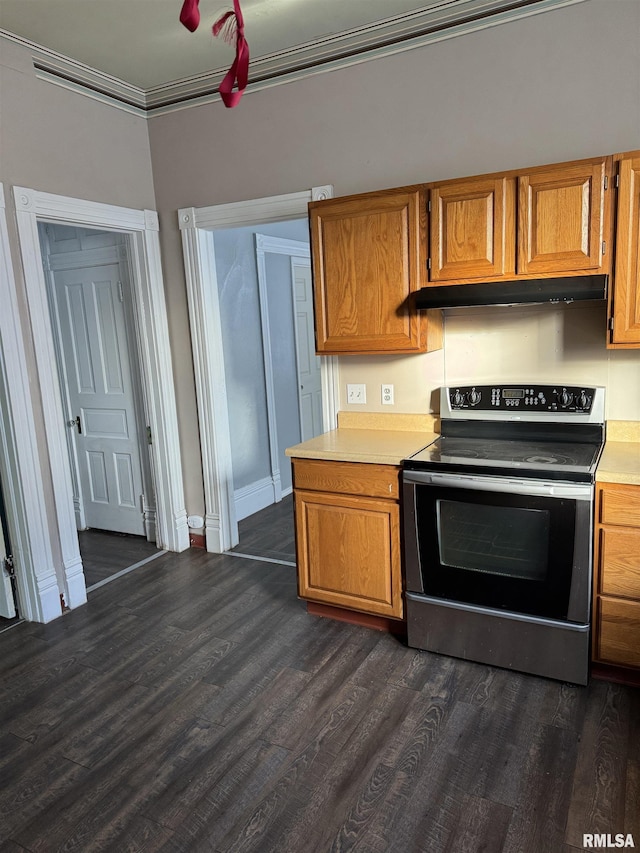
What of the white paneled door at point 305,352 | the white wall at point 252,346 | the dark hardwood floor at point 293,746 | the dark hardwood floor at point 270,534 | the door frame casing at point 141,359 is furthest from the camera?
the white paneled door at point 305,352

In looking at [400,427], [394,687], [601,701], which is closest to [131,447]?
[400,427]

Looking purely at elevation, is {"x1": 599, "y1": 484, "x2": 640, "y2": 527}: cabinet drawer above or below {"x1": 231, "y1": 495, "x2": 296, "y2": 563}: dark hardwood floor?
above

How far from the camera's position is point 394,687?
2.47 metres

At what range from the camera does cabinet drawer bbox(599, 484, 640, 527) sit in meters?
2.19

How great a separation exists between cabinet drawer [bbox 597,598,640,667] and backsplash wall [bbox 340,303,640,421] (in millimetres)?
858

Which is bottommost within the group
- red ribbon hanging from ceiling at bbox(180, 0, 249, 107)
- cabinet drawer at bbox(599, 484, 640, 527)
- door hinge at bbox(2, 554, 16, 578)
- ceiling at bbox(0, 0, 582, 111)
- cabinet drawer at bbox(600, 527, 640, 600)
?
door hinge at bbox(2, 554, 16, 578)

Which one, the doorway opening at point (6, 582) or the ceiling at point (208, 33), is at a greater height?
the ceiling at point (208, 33)

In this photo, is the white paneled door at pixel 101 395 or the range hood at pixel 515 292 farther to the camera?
the white paneled door at pixel 101 395

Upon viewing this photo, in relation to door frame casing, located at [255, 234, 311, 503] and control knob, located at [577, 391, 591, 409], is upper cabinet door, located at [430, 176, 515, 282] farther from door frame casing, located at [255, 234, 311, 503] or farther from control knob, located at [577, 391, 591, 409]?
door frame casing, located at [255, 234, 311, 503]

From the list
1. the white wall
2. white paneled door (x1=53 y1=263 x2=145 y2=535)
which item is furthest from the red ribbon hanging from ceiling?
white paneled door (x1=53 y1=263 x2=145 y2=535)

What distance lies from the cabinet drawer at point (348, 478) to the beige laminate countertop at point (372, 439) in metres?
0.03

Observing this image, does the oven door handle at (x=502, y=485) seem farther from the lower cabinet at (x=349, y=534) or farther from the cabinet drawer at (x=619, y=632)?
the cabinet drawer at (x=619, y=632)

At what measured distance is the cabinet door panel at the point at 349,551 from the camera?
2.73 meters
